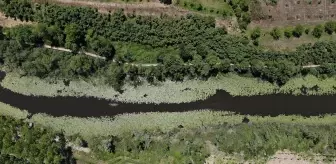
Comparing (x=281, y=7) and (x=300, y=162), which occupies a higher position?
(x=281, y=7)

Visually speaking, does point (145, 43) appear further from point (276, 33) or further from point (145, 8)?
point (276, 33)

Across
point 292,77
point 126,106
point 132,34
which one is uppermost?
point 132,34

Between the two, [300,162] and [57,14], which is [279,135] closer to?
[300,162]

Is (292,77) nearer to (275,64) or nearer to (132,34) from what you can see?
(275,64)

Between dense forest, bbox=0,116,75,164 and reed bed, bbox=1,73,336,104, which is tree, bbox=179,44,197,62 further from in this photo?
dense forest, bbox=0,116,75,164

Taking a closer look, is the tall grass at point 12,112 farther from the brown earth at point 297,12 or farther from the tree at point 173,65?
the brown earth at point 297,12

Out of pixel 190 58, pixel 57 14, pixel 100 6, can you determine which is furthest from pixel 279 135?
pixel 57 14
